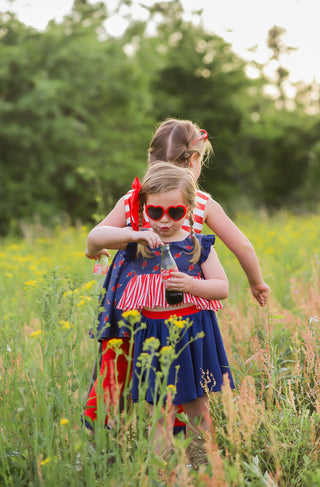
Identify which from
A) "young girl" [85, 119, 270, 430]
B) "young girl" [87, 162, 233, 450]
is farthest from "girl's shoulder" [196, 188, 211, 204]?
"young girl" [87, 162, 233, 450]

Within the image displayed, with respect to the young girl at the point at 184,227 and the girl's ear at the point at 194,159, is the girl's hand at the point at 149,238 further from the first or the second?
the girl's ear at the point at 194,159

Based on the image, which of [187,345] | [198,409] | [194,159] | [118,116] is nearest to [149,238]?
[187,345]

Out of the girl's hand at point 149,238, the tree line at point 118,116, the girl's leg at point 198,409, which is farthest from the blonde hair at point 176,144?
the tree line at point 118,116

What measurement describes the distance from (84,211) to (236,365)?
46.6 ft

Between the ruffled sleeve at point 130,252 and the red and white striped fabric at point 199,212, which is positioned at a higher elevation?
the red and white striped fabric at point 199,212

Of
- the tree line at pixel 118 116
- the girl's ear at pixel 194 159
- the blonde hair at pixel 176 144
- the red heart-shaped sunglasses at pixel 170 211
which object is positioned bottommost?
the red heart-shaped sunglasses at pixel 170 211

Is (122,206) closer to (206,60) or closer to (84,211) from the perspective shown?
(84,211)

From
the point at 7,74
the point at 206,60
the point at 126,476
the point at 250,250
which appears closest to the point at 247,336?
the point at 250,250

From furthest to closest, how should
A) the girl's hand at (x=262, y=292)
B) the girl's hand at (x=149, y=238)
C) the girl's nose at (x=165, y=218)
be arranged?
the girl's hand at (x=262, y=292) → the girl's nose at (x=165, y=218) → the girl's hand at (x=149, y=238)

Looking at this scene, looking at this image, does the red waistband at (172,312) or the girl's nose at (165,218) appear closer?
the girl's nose at (165,218)

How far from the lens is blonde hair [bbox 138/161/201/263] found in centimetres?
221

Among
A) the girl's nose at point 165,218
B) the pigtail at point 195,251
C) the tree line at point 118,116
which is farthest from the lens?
the tree line at point 118,116

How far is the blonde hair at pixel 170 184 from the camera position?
2.21 meters

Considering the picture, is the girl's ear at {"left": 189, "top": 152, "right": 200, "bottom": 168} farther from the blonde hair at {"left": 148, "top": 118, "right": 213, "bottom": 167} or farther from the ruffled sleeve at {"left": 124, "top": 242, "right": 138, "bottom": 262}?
the ruffled sleeve at {"left": 124, "top": 242, "right": 138, "bottom": 262}
